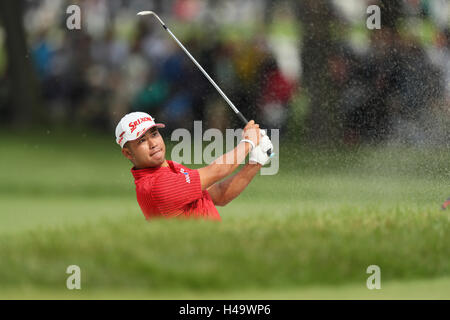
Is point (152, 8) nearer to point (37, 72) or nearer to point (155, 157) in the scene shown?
point (37, 72)

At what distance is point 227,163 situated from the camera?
223 inches

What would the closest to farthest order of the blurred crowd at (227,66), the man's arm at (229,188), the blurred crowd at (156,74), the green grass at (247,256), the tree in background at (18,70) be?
the green grass at (247,256) < the man's arm at (229,188) < the blurred crowd at (227,66) < the blurred crowd at (156,74) < the tree in background at (18,70)

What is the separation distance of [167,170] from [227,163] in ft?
1.18

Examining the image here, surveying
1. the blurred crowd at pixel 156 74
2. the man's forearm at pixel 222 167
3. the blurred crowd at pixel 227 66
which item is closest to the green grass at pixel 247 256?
the man's forearm at pixel 222 167

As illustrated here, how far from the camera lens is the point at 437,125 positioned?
8.15 m

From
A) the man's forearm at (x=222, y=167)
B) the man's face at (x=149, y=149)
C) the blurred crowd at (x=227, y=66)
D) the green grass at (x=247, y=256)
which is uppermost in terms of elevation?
the blurred crowd at (x=227, y=66)

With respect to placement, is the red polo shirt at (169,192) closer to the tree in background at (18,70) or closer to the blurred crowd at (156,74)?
the blurred crowd at (156,74)

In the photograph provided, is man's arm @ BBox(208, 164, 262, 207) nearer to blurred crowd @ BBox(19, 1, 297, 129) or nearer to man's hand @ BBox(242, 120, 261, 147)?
man's hand @ BBox(242, 120, 261, 147)

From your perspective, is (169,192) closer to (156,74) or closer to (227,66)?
(227,66)

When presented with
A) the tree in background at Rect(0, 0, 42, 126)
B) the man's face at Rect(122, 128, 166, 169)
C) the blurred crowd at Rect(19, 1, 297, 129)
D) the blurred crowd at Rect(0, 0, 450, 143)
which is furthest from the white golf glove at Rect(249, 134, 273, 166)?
the tree in background at Rect(0, 0, 42, 126)

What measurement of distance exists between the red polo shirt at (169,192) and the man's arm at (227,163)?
54 mm

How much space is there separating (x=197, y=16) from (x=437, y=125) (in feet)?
32.6

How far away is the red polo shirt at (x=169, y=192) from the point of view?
563 centimetres
